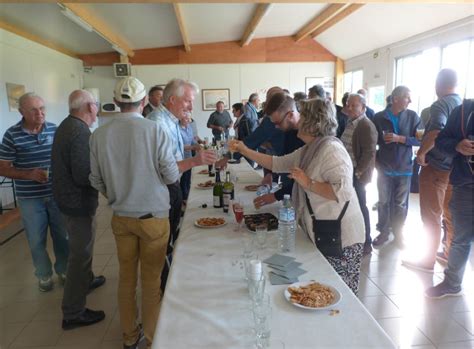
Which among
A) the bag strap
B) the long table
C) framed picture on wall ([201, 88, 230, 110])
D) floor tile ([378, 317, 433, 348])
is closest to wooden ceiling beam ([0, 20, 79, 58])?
framed picture on wall ([201, 88, 230, 110])

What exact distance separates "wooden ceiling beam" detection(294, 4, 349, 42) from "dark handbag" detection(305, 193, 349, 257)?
621cm

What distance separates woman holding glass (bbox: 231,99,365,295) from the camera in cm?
179

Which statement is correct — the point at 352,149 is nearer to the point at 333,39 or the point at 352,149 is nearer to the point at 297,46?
the point at 333,39

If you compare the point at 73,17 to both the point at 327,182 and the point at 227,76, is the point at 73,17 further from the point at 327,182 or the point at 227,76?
the point at 327,182

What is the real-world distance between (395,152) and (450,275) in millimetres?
1387

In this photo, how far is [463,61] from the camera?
5.91 meters

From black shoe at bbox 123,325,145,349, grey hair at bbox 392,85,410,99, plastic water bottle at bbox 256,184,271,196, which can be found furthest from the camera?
grey hair at bbox 392,85,410,99

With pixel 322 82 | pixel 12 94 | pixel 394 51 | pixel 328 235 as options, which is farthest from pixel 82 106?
pixel 322 82

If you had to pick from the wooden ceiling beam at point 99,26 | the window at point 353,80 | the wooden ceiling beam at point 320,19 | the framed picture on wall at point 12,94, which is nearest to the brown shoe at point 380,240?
the wooden ceiling beam at point 320,19

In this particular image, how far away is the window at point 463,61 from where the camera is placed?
18.7 ft

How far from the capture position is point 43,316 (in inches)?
106

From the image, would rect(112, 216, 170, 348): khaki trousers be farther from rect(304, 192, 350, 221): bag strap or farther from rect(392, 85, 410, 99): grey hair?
rect(392, 85, 410, 99): grey hair

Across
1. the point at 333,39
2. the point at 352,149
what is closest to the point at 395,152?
the point at 352,149

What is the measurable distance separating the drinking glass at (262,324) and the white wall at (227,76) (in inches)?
371
